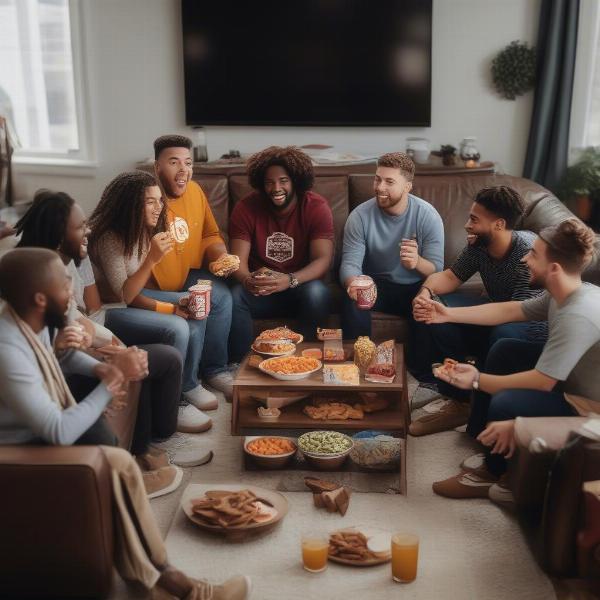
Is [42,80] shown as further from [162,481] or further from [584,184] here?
[162,481]

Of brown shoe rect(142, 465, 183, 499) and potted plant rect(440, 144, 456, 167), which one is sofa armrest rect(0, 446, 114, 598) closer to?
brown shoe rect(142, 465, 183, 499)

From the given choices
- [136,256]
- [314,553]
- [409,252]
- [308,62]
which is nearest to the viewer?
[314,553]

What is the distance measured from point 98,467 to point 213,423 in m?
1.35

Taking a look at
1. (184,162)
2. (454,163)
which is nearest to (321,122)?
(454,163)

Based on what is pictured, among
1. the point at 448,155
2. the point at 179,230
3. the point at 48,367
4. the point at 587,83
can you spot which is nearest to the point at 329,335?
the point at 179,230

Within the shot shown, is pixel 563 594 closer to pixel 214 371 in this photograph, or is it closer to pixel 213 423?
pixel 213 423

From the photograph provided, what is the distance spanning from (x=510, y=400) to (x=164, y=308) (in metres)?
1.39

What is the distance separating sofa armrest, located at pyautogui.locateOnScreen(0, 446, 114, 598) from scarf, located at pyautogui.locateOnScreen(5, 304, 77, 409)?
0.16 metres

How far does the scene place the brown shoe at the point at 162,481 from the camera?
2662mm

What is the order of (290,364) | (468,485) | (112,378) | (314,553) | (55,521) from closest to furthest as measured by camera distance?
(55,521), (112,378), (314,553), (468,485), (290,364)

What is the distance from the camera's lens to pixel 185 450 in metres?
2.98

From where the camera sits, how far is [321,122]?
18.9 ft

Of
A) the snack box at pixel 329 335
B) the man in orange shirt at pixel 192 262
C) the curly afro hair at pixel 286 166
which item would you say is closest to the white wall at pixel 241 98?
the curly afro hair at pixel 286 166

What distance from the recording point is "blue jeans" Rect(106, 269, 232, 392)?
10.0 ft
